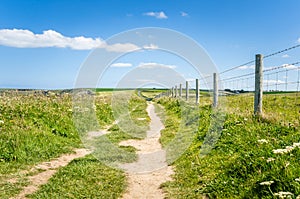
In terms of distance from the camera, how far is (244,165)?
6094 mm

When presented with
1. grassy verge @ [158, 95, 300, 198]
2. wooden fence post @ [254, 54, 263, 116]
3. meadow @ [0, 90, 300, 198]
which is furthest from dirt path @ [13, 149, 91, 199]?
wooden fence post @ [254, 54, 263, 116]

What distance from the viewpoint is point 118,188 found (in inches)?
266

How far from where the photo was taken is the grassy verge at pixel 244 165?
16.1ft

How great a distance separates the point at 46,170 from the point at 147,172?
8.21 feet

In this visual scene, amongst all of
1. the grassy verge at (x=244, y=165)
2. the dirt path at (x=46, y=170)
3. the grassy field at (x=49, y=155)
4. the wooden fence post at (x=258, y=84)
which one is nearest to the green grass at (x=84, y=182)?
the grassy field at (x=49, y=155)

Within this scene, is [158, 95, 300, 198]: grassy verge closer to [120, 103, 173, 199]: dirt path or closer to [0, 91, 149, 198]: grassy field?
[120, 103, 173, 199]: dirt path

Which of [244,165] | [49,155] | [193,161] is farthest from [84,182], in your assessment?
[244,165]

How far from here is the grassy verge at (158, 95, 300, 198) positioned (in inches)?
193

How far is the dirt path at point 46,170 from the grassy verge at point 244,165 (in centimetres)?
274

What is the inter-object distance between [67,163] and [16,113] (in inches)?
198

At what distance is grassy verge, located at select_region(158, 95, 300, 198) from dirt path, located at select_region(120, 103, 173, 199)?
30 centimetres

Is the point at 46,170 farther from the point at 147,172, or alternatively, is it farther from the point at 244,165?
the point at 244,165

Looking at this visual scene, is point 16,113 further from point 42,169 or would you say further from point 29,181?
point 29,181

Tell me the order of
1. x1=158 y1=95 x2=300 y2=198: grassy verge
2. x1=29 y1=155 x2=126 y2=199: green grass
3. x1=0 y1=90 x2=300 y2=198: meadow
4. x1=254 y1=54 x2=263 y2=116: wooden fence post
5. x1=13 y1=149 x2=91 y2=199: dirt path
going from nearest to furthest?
x1=158 y1=95 x2=300 y2=198: grassy verge
x1=0 y1=90 x2=300 y2=198: meadow
x1=29 y1=155 x2=126 y2=199: green grass
x1=13 y1=149 x2=91 y2=199: dirt path
x1=254 y1=54 x2=263 y2=116: wooden fence post
